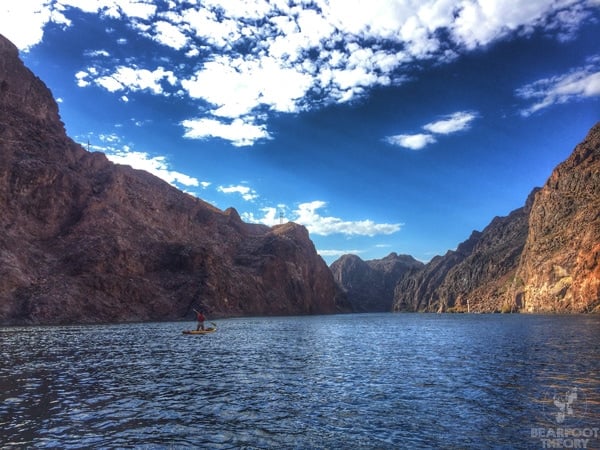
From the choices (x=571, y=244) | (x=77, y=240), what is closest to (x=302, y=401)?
(x=77, y=240)

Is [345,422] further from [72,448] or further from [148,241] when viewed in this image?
[148,241]

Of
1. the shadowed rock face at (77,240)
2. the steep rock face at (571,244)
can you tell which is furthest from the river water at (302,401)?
the steep rock face at (571,244)

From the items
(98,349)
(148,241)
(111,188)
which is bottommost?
(98,349)

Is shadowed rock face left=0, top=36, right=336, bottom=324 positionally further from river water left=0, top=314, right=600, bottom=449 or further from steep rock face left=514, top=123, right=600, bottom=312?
steep rock face left=514, top=123, right=600, bottom=312

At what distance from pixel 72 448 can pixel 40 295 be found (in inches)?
3966

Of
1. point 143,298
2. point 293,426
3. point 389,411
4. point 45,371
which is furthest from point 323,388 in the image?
point 143,298

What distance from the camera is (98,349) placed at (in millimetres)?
46000

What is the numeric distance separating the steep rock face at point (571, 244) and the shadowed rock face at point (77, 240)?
389ft

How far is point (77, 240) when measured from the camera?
12462 cm

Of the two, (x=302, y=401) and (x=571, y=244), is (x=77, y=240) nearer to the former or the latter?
(x=302, y=401)

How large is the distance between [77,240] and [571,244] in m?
171

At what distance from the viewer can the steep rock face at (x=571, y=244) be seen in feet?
475

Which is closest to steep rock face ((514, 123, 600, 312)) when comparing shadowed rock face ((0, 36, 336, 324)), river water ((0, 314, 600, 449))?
shadowed rock face ((0, 36, 336, 324))

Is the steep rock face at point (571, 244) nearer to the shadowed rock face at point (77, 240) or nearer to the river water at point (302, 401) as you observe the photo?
the shadowed rock face at point (77, 240)
